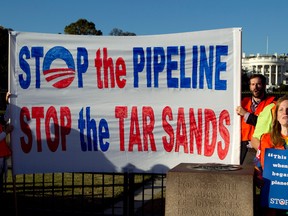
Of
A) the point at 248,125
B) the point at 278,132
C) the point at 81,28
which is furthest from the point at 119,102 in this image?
the point at 81,28

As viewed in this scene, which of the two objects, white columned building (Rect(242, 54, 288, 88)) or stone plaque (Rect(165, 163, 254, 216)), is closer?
stone plaque (Rect(165, 163, 254, 216))

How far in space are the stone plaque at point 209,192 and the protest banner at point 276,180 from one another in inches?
6.5

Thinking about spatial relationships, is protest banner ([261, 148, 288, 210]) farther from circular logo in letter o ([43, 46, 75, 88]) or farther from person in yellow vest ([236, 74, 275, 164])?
circular logo in letter o ([43, 46, 75, 88])

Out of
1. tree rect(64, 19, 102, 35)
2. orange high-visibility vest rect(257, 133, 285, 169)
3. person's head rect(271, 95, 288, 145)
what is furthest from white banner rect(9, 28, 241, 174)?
tree rect(64, 19, 102, 35)

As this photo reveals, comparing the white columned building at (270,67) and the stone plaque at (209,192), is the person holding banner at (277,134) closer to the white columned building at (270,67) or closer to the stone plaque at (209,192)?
the stone plaque at (209,192)

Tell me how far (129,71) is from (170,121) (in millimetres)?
699

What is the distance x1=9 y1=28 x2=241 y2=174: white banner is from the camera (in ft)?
17.3

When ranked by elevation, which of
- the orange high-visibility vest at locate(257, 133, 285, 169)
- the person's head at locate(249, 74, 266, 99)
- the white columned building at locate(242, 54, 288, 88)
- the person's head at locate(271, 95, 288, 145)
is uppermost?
the white columned building at locate(242, 54, 288, 88)

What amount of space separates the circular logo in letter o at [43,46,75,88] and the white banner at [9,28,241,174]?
0.04 feet

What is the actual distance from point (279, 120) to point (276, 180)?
47cm

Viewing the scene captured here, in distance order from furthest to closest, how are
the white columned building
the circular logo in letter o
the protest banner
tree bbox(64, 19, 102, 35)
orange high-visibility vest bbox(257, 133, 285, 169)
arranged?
the white columned building → tree bbox(64, 19, 102, 35) → the circular logo in letter o → orange high-visibility vest bbox(257, 133, 285, 169) → the protest banner

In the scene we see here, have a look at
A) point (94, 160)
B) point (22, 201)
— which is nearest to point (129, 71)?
point (94, 160)

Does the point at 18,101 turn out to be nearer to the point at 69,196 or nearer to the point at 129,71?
the point at 129,71

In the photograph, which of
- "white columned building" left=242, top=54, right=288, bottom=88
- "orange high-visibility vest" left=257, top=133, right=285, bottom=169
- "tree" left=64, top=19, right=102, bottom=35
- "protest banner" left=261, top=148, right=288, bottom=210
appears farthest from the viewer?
"white columned building" left=242, top=54, right=288, bottom=88
